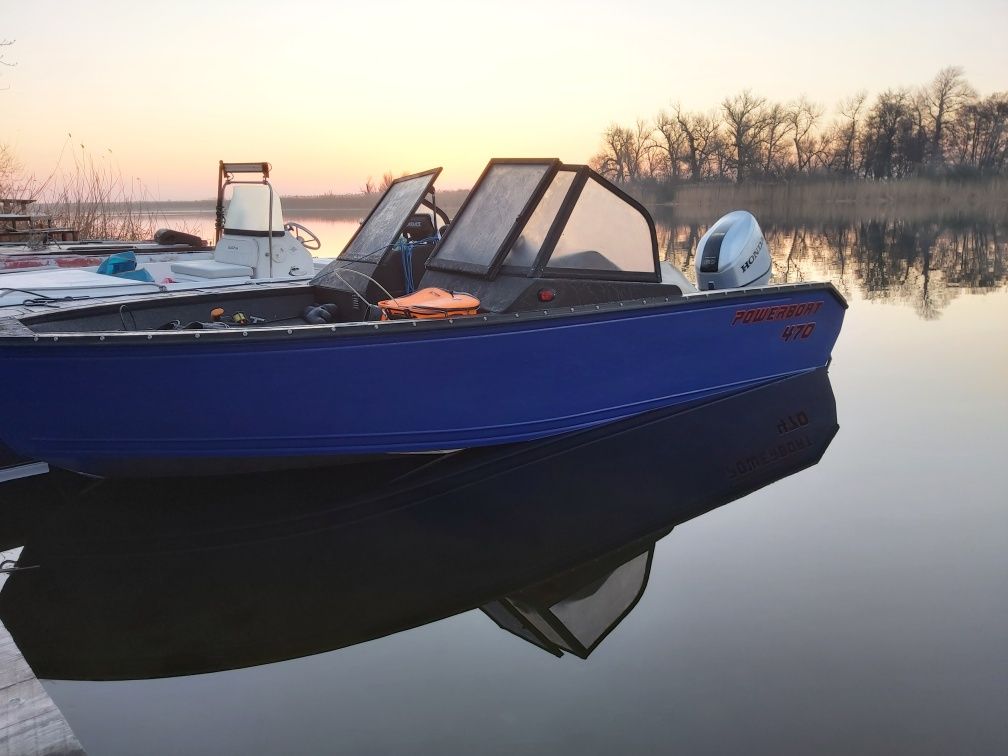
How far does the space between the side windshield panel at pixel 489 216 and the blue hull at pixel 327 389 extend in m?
0.85

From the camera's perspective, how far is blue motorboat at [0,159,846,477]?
14.3 ft

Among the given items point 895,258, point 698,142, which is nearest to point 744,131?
point 698,142

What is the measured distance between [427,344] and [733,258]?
303cm

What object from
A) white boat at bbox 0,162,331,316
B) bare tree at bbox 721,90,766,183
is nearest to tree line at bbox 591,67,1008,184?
bare tree at bbox 721,90,766,183

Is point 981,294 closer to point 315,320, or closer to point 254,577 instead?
point 315,320

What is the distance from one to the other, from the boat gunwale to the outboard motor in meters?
0.66

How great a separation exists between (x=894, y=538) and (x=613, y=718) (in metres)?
2.15

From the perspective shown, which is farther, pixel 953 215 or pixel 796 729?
pixel 953 215

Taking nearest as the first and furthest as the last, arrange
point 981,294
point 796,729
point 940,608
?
point 796,729 < point 940,608 < point 981,294

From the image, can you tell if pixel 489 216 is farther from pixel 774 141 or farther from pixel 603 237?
pixel 774 141

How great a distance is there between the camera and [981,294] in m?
12.7

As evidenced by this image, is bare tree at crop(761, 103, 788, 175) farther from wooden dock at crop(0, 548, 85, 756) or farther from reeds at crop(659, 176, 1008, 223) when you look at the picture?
wooden dock at crop(0, 548, 85, 756)

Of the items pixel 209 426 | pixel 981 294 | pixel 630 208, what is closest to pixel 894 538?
pixel 630 208

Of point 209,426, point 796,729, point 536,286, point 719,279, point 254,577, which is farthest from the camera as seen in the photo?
point 719,279
